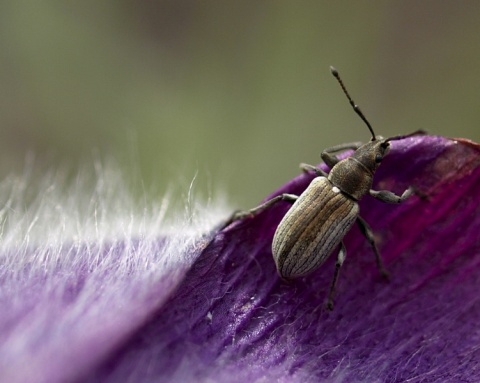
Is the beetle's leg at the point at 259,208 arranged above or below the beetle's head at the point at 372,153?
above

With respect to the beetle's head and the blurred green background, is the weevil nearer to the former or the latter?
the beetle's head

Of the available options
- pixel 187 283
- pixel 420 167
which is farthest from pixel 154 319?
pixel 420 167

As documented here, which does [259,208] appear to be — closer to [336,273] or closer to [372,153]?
[336,273]

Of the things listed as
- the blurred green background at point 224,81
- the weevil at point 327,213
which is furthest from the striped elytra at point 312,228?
the blurred green background at point 224,81

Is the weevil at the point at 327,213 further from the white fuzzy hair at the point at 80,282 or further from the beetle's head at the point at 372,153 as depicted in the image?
the white fuzzy hair at the point at 80,282

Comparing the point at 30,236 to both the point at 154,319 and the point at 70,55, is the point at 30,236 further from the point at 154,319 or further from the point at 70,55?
the point at 70,55

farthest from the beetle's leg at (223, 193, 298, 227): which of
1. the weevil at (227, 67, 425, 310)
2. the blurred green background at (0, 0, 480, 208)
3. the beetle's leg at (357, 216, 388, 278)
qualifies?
the blurred green background at (0, 0, 480, 208)
